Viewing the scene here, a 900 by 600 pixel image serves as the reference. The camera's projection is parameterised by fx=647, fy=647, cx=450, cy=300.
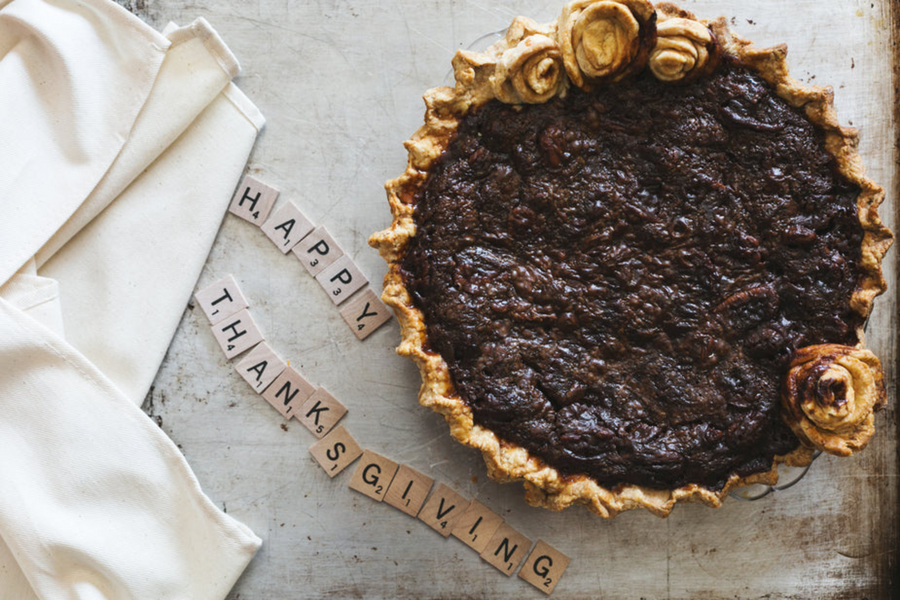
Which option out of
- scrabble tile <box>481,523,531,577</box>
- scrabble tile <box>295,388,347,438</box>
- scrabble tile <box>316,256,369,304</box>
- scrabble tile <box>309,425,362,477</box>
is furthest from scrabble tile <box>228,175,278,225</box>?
scrabble tile <box>481,523,531,577</box>

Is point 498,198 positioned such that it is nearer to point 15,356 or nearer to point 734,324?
point 734,324

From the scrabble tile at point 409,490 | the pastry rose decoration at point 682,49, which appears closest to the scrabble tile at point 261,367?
the scrabble tile at point 409,490

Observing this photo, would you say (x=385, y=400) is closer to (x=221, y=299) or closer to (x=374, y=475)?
(x=374, y=475)

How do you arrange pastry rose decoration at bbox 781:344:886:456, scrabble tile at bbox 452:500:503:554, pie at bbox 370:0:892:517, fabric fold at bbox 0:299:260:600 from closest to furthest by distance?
pastry rose decoration at bbox 781:344:886:456 → pie at bbox 370:0:892:517 → fabric fold at bbox 0:299:260:600 → scrabble tile at bbox 452:500:503:554

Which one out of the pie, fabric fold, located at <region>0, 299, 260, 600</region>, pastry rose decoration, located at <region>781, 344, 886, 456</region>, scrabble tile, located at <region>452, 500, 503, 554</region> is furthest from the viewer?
scrabble tile, located at <region>452, 500, 503, 554</region>

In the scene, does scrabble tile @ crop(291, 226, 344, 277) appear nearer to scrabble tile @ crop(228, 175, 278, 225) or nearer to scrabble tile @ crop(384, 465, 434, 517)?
scrabble tile @ crop(228, 175, 278, 225)

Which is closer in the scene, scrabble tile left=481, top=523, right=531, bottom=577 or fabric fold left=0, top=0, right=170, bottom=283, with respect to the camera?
fabric fold left=0, top=0, right=170, bottom=283
